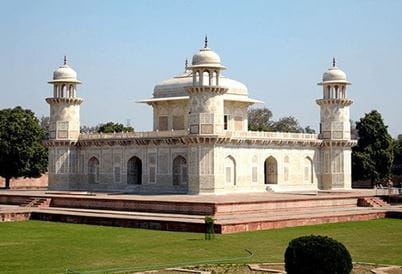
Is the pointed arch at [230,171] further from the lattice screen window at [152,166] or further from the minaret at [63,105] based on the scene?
the minaret at [63,105]

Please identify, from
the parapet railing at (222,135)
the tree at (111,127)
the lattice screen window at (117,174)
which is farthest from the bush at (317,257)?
the tree at (111,127)

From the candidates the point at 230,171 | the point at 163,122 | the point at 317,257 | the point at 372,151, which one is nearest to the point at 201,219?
the point at 230,171

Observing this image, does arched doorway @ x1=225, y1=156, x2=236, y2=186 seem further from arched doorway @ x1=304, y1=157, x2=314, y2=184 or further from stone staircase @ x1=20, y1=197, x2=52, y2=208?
stone staircase @ x1=20, y1=197, x2=52, y2=208

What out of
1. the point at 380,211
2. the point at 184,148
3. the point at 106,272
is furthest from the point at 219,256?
the point at 184,148

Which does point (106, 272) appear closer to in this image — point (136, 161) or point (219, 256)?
point (219, 256)

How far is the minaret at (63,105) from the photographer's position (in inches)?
1341

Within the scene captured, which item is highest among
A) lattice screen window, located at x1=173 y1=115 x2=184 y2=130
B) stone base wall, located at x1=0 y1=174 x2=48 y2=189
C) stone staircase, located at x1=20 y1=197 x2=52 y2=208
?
lattice screen window, located at x1=173 y1=115 x2=184 y2=130

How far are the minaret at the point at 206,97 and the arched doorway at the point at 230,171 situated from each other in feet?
7.14

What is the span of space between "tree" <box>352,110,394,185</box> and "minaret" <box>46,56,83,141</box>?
Answer: 15748mm

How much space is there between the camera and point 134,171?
110 feet

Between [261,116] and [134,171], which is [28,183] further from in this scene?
[261,116]

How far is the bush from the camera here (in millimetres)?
9758

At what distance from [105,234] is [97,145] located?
1603cm

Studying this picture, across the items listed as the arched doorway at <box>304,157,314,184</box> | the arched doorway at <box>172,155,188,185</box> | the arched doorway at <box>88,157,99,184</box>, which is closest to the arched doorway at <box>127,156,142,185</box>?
the arched doorway at <box>88,157,99,184</box>
